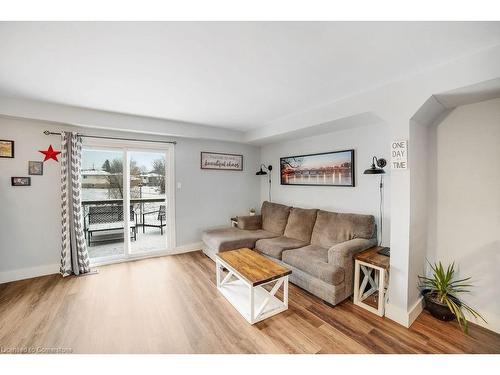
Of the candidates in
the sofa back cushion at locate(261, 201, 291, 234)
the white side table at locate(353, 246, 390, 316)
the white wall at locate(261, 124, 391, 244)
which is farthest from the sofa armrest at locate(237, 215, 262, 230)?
the white side table at locate(353, 246, 390, 316)

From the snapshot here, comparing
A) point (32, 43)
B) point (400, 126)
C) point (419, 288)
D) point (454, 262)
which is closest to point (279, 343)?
point (419, 288)

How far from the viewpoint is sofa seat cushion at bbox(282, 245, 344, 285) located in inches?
89.1

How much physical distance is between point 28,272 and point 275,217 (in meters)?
3.81

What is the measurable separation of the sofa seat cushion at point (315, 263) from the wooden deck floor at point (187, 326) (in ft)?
1.03

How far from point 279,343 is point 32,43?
298 centimetres

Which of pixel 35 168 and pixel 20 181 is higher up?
pixel 35 168

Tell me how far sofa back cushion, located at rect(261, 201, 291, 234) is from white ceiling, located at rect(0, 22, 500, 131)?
2.01 metres

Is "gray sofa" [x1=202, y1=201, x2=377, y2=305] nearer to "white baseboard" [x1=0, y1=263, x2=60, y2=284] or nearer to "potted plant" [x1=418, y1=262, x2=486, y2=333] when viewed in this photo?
"potted plant" [x1=418, y1=262, x2=486, y2=333]

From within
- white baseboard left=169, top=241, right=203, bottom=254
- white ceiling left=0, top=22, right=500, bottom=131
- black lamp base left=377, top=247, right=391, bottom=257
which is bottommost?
white baseboard left=169, top=241, right=203, bottom=254

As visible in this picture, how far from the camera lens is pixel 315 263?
246cm

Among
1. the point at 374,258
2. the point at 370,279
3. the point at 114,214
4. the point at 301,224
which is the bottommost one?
the point at 370,279

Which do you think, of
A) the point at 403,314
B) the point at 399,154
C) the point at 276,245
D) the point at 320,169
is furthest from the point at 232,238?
the point at 399,154

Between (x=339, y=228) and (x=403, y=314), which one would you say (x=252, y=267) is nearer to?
(x=339, y=228)

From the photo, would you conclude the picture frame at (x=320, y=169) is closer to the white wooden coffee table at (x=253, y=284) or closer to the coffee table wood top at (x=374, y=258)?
the coffee table wood top at (x=374, y=258)
